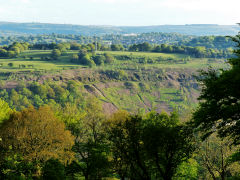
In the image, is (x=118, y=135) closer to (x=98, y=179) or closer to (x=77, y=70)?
(x=98, y=179)

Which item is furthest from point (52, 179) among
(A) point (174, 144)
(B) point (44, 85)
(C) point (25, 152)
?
(B) point (44, 85)

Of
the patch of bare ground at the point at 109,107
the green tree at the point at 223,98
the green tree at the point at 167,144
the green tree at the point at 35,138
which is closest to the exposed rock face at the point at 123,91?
the patch of bare ground at the point at 109,107

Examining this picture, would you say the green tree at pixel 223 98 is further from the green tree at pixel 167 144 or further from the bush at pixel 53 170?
the bush at pixel 53 170

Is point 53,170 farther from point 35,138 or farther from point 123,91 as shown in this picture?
point 123,91

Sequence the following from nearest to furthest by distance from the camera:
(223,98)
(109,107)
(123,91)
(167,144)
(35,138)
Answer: (223,98)
(167,144)
(35,138)
(109,107)
(123,91)

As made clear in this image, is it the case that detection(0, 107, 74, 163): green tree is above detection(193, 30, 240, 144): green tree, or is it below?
below

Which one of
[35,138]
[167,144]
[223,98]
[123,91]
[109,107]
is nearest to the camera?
[223,98]

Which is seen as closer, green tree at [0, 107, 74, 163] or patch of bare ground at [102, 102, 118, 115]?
green tree at [0, 107, 74, 163]

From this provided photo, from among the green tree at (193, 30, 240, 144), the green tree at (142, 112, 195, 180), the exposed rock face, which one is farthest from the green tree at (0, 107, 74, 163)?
the exposed rock face

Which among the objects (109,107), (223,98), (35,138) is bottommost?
(109,107)

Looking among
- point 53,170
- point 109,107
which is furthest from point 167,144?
point 109,107

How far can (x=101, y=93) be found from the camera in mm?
180750

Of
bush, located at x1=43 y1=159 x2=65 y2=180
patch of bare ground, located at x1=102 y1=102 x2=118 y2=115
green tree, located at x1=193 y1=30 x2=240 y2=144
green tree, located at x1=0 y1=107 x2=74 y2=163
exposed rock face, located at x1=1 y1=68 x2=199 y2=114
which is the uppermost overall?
green tree, located at x1=193 y1=30 x2=240 y2=144

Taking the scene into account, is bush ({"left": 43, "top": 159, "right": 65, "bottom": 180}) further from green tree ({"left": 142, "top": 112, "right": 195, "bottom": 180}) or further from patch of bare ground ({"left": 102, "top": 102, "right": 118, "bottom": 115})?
patch of bare ground ({"left": 102, "top": 102, "right": 118, "bottom": 115})
